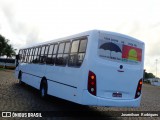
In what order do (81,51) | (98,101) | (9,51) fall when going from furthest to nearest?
1. (9,51)
2. (81,51)
3. (98,101)

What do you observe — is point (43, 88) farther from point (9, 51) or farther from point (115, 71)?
point (9, 51)

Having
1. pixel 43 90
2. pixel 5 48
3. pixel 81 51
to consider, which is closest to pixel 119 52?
pixel 81 51

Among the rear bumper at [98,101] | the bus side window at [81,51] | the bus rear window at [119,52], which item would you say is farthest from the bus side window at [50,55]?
the rear bumper at [98,101]

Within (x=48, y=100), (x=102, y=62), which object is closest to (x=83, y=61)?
(x=102, y=62)

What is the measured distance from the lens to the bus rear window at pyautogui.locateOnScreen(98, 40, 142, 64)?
984 cm

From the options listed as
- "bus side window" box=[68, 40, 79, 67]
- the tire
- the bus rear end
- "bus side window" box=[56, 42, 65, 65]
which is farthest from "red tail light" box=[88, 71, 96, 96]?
the tire

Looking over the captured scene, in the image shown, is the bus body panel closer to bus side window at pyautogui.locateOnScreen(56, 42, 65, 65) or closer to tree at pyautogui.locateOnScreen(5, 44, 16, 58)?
bus side window at pyautogui.locateOnScreen(56, 42, 65, 65)

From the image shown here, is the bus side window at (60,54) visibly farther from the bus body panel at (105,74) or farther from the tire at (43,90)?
the tire at (43,90)

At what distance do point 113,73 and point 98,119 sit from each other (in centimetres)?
167

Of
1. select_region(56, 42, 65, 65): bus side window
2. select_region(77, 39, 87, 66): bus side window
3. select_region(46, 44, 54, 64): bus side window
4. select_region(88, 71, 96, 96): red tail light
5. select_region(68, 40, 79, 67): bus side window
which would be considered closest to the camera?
select_region(88, 71, 96, 96): red tail light

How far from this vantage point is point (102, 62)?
9.73 metres

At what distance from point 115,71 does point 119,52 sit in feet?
2.30

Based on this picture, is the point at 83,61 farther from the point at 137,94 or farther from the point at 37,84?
the point at 37,84

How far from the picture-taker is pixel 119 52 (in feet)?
33.4
